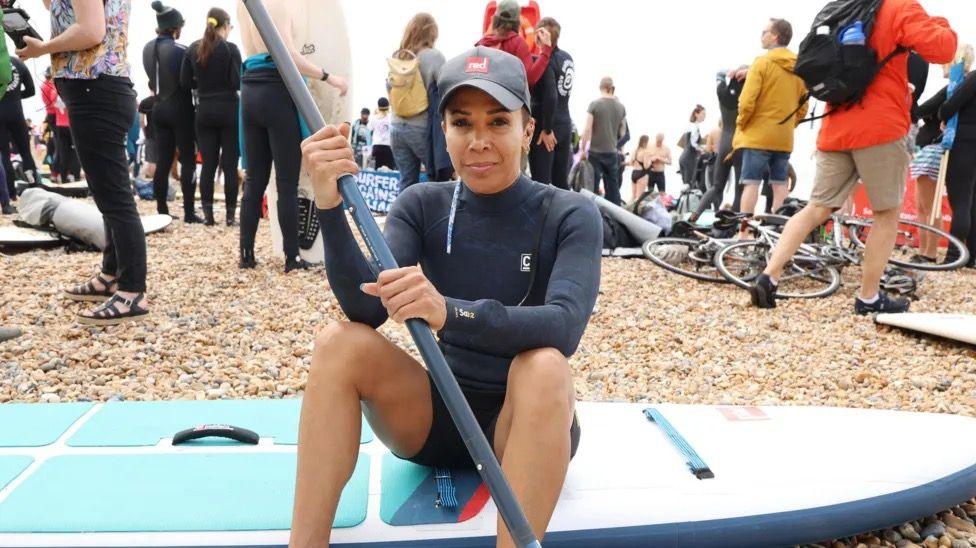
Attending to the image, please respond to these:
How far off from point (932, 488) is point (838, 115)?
8.69 ft

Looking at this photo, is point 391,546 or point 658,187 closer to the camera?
point 391,546

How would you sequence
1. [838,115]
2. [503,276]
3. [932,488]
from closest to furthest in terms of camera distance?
[503,276]
[932,488]
[838,115]

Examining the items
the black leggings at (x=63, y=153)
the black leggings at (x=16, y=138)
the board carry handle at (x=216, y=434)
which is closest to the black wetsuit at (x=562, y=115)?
the board carry handle at (x=216, y=434)

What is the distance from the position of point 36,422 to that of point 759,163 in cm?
533

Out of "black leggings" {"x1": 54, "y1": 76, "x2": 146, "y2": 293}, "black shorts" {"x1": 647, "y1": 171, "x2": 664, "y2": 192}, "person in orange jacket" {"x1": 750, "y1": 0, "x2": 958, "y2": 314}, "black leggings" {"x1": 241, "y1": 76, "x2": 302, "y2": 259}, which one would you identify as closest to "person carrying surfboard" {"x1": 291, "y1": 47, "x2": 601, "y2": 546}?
"black leggings" {"x1": 54, "y1": 76, "x2": 146, "y2": 293}

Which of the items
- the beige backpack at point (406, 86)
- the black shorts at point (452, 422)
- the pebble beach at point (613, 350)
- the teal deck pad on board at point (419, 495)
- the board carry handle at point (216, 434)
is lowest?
the pebble beach at point (613, 350)

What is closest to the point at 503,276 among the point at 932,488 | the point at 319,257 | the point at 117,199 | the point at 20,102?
the point at 932,488

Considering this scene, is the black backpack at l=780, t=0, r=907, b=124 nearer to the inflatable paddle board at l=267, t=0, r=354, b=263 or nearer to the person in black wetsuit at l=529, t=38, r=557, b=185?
the person in black wetsuit at l=529, t=38, r=557, b=185

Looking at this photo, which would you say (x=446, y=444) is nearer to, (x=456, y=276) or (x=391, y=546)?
(x=391, y=546)

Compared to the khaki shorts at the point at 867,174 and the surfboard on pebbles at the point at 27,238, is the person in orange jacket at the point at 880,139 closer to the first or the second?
the khaki shorts at the point at 867,174

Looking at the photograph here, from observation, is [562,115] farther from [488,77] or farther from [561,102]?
[488,77]

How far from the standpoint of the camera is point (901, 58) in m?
3.86

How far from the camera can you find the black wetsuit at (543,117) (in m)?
5.02

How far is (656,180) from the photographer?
12.3 metres
